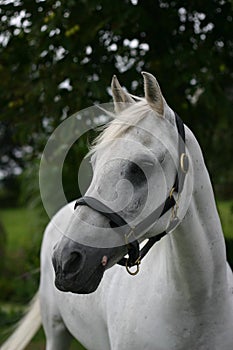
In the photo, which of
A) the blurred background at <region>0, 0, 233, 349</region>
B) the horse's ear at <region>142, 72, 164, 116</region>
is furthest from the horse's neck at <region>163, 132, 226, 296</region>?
the blurred background at <region>0, 0, 233, 349</region>

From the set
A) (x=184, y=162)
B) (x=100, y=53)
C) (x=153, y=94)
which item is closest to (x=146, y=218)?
(x=184, y=162)

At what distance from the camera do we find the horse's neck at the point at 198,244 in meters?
2.61

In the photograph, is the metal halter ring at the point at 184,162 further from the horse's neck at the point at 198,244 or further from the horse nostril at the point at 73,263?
the horse nostril at the point at 73,263

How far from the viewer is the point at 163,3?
16.0ft

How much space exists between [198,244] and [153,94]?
639 mm

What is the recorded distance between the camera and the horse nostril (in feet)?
7.22

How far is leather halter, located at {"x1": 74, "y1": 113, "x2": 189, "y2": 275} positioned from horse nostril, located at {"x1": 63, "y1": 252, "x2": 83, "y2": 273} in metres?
0.17

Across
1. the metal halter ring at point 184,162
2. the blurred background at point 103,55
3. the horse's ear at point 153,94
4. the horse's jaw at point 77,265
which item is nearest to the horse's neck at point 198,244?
the metal halter ring at point 184,162

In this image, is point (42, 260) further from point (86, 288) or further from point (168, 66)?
point (86, 288)

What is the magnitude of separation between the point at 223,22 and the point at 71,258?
9.73 feet

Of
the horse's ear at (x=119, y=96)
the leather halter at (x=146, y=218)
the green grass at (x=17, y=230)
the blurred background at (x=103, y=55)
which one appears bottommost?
the green grass at (x=17, y=230)

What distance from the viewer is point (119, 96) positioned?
2.66 metres

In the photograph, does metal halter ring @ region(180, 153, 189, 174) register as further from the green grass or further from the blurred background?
the green grass

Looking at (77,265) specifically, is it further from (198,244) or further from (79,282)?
(198,244)
